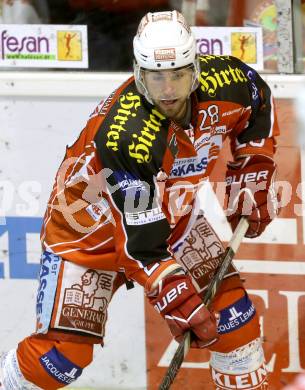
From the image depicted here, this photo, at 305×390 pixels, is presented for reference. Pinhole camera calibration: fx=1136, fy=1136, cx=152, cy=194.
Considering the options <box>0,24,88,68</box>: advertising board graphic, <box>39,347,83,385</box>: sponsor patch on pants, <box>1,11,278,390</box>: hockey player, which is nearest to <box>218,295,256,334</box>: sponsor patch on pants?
<box>1,11,278,390</box>: hockey player

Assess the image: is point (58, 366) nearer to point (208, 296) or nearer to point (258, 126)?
point (208, 296)

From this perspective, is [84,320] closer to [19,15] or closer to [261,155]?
[261,155]

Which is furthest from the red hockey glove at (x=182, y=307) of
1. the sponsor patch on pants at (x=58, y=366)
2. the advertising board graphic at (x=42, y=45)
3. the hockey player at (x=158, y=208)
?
the advertising board graphic at (x=42, y=45)

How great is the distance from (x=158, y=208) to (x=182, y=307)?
32 cm

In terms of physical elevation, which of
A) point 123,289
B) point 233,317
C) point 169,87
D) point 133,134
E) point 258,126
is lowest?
point 123,289

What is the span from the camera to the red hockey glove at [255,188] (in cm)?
404

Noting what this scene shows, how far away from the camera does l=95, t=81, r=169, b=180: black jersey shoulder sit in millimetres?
3490

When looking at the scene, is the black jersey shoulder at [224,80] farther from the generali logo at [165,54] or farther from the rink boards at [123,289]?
the rink boards at [123,289]

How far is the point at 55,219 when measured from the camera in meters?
3.90

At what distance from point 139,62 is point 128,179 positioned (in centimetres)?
37

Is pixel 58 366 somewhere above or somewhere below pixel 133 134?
below

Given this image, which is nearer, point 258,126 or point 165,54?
point 165,54

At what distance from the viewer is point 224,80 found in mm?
3775

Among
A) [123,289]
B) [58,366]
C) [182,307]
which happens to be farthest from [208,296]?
[123,289]
